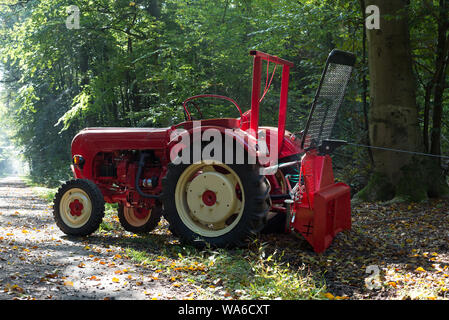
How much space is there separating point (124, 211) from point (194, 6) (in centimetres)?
881

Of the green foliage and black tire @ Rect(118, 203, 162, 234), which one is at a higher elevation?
the green foliage

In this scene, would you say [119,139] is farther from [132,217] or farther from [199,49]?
[199,49]

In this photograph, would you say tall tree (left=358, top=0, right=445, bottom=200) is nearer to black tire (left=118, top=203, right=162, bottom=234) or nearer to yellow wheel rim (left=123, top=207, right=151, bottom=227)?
black tire (left=118, top=203, right=162, bottom=234)

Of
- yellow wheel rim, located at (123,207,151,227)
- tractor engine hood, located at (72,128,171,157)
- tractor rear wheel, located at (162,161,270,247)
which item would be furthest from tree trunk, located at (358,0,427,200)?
yellow wheel rim, located at (123,207,151,227)

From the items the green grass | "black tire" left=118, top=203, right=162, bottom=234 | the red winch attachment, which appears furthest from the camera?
"black tire" left=118, top=203, right=162, bottom=234

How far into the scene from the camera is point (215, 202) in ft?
16.3

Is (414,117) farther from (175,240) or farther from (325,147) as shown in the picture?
(175,240)

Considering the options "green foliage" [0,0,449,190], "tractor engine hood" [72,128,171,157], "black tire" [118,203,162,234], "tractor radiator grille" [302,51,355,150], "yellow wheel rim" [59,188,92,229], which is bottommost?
"black tire" [118,203,162,234]

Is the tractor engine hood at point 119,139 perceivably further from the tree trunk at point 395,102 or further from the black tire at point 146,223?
the tree trunk at point 395,102

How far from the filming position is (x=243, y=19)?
555 inches

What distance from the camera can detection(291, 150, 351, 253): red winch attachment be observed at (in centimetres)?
451

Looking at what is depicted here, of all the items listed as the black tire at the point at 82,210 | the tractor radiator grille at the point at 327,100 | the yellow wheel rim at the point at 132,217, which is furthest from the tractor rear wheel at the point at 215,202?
the yellow wheel rim at the point at 132,217

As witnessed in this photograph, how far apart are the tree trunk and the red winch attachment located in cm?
279

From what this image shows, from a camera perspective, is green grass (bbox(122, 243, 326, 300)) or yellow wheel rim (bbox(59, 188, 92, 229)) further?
yellow wheel rim (bbox(59, 188, 92, 229))
